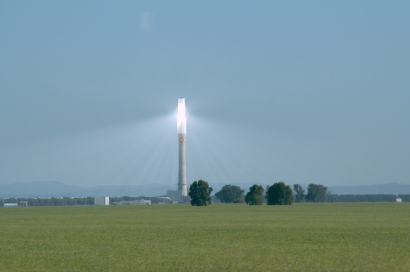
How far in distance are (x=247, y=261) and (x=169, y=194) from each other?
6835 inches

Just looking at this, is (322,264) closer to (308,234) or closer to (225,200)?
(308,234)

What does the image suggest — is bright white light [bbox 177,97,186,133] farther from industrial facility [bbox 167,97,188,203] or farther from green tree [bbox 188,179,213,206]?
green tree [bbox 188,179,213,206]

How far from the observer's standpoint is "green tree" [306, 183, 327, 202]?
174 metres

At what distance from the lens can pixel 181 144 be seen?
7283 inches

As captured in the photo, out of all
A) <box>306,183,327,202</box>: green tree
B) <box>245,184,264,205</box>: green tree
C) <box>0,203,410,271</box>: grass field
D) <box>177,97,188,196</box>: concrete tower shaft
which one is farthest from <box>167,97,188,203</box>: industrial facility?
<box>0,203,410,271</box>: grass field

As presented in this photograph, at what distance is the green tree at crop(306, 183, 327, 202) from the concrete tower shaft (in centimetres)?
4367

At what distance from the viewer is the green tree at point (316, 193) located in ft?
569

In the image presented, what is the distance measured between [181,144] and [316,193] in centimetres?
4862

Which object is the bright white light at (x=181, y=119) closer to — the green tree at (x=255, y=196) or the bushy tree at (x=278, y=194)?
the green tree at (x=255, y=196)

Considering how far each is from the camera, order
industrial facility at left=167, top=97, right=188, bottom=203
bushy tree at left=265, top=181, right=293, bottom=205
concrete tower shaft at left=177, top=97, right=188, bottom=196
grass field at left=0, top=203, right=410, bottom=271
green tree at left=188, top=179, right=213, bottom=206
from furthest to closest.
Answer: industrial facility at left=167, top=97, right=188, bottom=203 → concrete tower shaft at left=177, top=97, right=188, bottom=196 → green tree at left=188, top=179, right=213, bottom=206 → bushy tree at left=265, top=181, right=293, bottom=205 → grass field at left=0, top=203, right=410, bottom=271

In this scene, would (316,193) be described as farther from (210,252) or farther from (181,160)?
(210,252)

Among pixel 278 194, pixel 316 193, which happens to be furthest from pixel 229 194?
pixel 278 194

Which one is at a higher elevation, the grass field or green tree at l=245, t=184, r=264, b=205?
green tree at l=245, t=184, r=264, b=205

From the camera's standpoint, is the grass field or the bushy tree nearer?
the grass field
